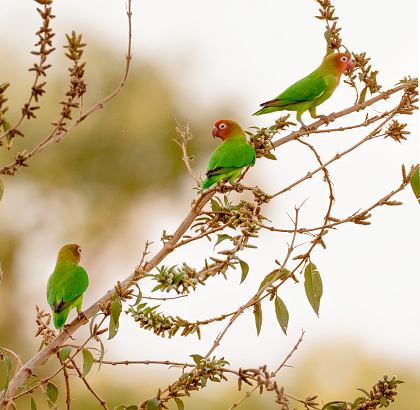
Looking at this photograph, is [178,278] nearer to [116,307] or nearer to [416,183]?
[116,307]

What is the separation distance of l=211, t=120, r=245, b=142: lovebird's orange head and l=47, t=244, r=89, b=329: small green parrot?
13.0 inches

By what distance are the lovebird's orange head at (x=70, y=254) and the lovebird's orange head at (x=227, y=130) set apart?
0.33 m

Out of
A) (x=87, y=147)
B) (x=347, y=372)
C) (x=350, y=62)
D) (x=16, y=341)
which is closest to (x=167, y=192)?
(x=87, y=147)

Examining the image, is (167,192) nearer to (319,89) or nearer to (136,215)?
(136,215)

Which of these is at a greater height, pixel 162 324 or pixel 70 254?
pixel 70 254

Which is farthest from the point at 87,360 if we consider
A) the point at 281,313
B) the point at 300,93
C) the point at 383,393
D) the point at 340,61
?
the point at 340,61

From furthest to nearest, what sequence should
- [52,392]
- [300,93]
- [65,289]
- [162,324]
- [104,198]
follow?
[104,198], [300,93], [65,289], [52,392], [162,324]

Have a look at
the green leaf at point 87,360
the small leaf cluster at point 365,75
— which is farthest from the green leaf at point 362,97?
the green leaf at point 87,360

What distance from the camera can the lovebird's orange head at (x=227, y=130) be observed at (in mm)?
1016

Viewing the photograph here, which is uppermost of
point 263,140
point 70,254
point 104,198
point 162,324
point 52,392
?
point 104,198

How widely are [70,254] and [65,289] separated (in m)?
0.13

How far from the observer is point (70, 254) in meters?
1.07

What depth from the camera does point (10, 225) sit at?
6.46ft

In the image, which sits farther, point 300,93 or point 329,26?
point 300,93
